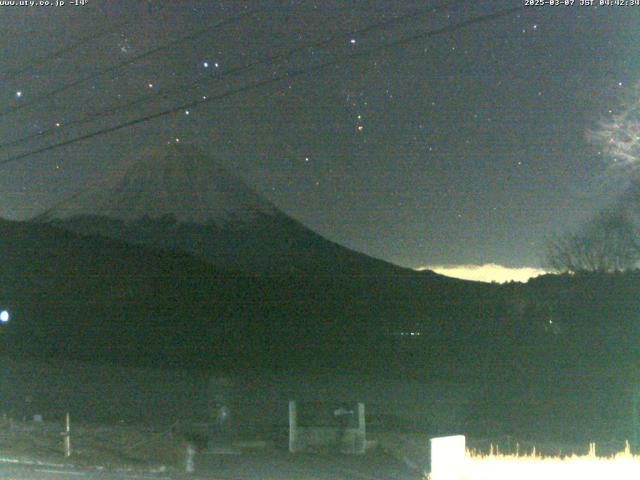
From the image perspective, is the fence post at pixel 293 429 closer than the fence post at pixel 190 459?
No

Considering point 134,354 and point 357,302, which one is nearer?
point 134,354

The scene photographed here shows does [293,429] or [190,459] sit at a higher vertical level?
[293,429]

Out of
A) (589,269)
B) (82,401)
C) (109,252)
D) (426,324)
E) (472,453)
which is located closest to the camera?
(472,453)

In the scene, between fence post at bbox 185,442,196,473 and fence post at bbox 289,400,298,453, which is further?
fence post at bbox 289,400,298,453

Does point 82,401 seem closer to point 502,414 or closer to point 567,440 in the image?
point 502,414

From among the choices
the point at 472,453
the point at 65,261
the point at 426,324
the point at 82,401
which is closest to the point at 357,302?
the point at 426,324

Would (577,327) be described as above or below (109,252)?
below

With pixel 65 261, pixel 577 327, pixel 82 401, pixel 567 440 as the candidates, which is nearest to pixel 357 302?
pixel 65 261

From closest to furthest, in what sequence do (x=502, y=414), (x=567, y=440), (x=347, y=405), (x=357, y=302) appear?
1. (x=347, y=405)
2. (x=567, y=440)
3. (x=502, y=414)
4. (x=357, y=302)

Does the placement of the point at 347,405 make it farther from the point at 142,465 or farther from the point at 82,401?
the point at 82,401

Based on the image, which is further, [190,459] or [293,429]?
[293,429]

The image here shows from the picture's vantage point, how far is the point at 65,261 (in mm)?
117000

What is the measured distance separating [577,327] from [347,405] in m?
33.1

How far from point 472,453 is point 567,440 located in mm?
9040
